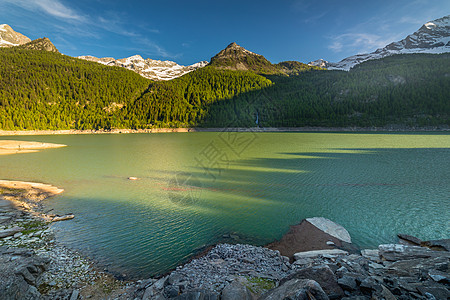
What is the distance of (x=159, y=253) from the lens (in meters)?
8.25

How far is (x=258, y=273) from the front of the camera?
636 centimetres

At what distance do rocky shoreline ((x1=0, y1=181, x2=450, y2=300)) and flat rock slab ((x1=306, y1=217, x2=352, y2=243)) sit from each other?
0.17ft

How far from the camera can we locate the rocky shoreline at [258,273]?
15.2 ft

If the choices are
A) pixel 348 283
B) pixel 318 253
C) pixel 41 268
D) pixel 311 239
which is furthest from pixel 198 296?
pixel 311 239

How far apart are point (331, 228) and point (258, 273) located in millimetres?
5362

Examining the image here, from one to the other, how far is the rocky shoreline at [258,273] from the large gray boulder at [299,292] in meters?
0.02

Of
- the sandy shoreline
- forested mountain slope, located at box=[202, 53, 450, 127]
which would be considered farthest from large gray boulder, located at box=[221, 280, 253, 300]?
forested mountain slope, located at box=[202, 53, 450, 127]

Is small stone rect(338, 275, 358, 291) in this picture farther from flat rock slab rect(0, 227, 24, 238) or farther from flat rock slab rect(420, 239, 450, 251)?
flat rock slab rect(0, 227, 24, 238)

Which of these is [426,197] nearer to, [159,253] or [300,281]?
[300,281]

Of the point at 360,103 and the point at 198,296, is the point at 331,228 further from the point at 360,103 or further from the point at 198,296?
the point at 360,103

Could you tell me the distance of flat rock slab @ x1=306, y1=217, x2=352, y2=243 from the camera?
30.3 feet

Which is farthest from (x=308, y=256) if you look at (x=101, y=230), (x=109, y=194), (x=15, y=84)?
(x=15, y=84)

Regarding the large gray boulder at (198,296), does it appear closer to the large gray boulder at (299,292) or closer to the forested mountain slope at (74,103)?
the large gray boulder at (299,292)

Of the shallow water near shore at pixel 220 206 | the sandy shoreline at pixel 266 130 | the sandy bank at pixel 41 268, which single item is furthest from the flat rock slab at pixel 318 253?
the sandy shoreline at pixel 266 130
